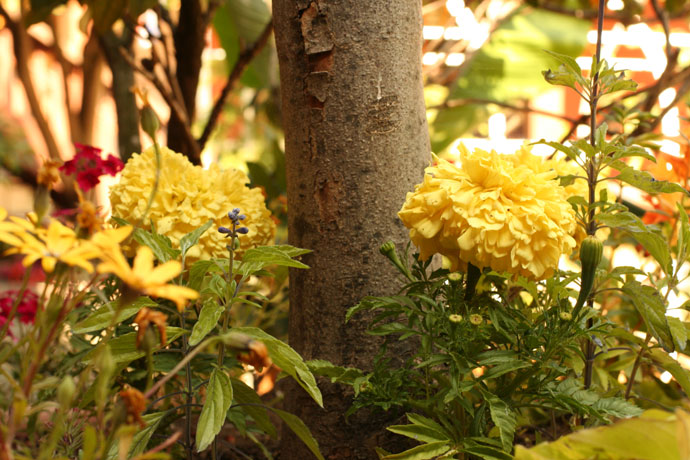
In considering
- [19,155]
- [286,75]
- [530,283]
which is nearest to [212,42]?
[19,155]

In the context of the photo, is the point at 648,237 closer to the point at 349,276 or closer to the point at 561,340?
the point at 561,340

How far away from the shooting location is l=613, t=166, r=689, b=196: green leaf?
0.67 metres

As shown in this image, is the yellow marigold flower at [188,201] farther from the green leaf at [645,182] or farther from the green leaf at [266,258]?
the green leaf at [645,182]

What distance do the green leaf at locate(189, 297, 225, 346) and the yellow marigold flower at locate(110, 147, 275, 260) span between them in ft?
0.44

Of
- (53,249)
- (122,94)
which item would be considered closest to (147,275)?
(53,249)

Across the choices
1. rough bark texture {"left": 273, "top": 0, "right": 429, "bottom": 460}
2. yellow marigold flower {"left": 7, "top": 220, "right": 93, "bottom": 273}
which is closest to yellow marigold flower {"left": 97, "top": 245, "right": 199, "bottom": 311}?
yellow marigold flower {"left": 7, "top": 220, "right": 93, "bottom": 273}

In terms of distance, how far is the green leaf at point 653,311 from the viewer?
26.5 inches

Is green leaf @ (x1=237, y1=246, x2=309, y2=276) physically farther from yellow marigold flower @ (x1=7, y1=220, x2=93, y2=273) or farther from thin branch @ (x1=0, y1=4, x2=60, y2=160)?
thin branch @ (x1=0, y1=4, x2=60, y2=160)

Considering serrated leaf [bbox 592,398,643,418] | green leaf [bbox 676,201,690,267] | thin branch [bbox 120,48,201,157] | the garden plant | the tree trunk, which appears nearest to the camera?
the garden plant

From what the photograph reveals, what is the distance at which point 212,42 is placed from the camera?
4.29 metres

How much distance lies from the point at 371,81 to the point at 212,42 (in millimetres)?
A: 3791

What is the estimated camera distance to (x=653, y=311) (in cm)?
69

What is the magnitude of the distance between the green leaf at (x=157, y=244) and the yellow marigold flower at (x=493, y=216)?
275 millimetres

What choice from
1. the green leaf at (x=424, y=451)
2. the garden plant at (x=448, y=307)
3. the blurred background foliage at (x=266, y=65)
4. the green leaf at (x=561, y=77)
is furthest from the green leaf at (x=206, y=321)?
the green leaf at (x=561, y=77)
